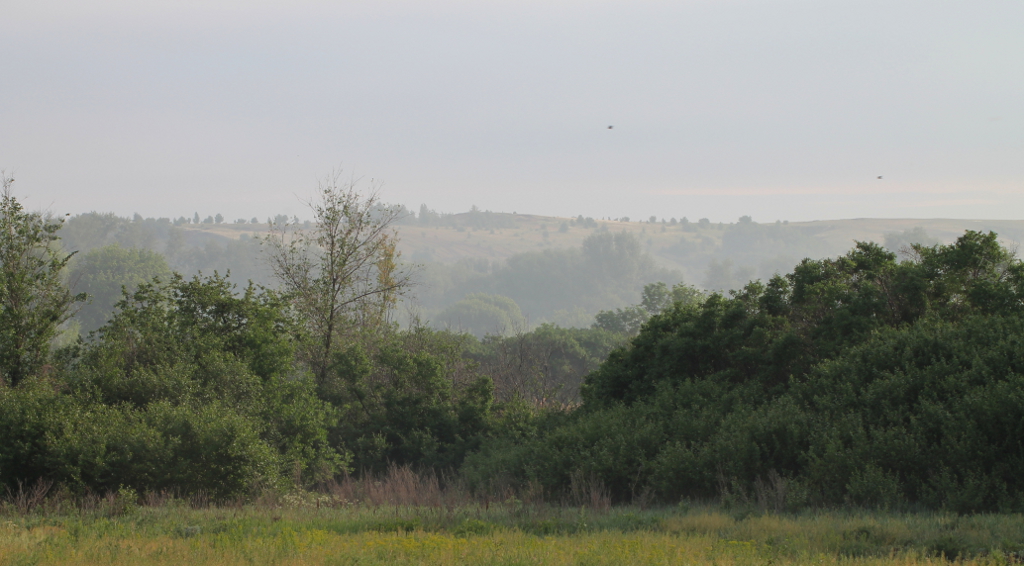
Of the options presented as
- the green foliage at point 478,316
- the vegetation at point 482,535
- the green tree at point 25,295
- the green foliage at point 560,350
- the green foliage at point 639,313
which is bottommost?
the green foliage at point 478,316

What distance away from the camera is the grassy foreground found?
8.02 m

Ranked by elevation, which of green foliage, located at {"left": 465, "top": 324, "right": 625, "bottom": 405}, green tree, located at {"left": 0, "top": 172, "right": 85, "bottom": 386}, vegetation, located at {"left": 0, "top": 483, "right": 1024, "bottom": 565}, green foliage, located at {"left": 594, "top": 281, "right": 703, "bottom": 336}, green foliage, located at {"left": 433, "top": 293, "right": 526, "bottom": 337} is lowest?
green foliage, located at {"left": 433, "top": 293, "right": 526, "bottom": 337}

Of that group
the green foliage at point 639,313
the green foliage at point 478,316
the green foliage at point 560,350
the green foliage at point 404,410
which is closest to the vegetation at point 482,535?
the green foliage at point 404,410

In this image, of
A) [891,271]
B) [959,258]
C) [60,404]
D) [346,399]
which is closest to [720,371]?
[891,271]

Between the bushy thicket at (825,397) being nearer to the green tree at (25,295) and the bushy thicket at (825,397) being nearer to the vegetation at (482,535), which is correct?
the vegetation at (482,535)

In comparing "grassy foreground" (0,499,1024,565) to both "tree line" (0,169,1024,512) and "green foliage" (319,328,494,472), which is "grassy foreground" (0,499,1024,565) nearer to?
"tree line" (0,169,1024,512)

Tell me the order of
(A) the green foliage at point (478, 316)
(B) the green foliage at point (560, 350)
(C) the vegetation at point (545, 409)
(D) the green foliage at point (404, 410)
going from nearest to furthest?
(C) the vegetation at point (545, 409), (D) the green foliage at point (404, 410), (B) the green foliage at point (560, 350), (A) the green foliage at point (478, 316)

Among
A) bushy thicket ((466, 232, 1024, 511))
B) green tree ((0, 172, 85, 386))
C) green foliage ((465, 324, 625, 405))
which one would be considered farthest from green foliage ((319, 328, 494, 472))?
green foliage ((465, 324, 625, 405))

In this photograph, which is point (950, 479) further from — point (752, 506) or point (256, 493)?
point (256, 493)

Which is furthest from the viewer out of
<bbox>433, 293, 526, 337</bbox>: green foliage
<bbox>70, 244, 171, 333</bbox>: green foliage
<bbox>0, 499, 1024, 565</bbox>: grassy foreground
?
<bbox>433, 293, 526, 337</bbox>: green foliage

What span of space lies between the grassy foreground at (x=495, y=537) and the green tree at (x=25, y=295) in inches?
303

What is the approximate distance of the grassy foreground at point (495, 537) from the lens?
26.3ft

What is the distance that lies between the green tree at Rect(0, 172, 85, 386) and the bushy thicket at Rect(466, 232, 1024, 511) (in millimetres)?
11550

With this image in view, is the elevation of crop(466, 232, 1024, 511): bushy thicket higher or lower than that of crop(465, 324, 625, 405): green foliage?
higher
